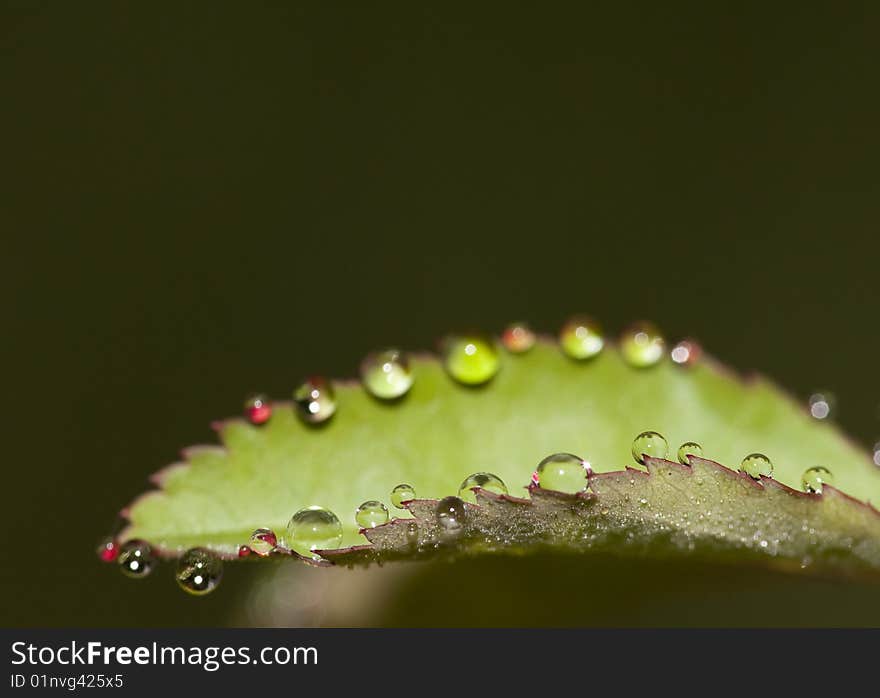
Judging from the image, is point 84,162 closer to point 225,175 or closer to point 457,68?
point 225,175

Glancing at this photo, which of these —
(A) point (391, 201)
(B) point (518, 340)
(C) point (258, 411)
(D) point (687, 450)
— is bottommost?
(D) point (687, 450)

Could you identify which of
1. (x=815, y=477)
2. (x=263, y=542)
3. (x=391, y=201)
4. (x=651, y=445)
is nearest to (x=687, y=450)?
(x=651, y=445)

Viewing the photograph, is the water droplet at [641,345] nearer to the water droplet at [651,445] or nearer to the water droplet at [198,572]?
the water droplet at [651,445]

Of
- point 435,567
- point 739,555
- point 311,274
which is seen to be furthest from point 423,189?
point 739,555

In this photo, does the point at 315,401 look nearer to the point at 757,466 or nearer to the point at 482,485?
the point at 482,485

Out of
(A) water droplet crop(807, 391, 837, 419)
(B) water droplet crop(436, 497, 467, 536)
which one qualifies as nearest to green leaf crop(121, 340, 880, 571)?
(B) water droplet crop(436, 497, 467, 536)

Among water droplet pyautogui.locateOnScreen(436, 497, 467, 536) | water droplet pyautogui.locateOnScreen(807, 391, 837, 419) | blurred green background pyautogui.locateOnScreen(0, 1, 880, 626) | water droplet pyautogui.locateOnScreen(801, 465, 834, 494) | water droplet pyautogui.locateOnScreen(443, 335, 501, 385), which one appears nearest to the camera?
water droplet pyautogui.locateOnScreen(436, 497, 467, 536)

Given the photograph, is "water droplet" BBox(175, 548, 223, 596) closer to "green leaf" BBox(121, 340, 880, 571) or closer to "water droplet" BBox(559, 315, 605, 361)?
"green leaf" BBox(121, 340, 880, 571)
